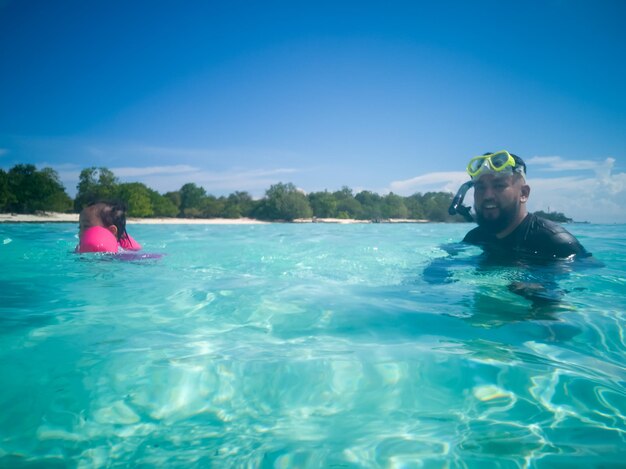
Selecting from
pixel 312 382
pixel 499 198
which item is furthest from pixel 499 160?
pixel 312 382

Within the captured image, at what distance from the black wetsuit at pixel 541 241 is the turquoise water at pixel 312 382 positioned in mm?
1081

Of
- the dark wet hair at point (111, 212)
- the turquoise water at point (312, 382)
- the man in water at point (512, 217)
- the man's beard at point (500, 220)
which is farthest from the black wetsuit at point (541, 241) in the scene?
the dark wet hair at point (111, 212)

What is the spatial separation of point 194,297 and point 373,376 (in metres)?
2.34

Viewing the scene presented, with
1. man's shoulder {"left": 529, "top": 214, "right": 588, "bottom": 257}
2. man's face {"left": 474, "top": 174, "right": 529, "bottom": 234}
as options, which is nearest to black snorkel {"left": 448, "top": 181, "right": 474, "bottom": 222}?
man's face {"left": 474, "top": 174, "right": 529, "bottom": 234}

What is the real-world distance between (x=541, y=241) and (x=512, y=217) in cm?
48

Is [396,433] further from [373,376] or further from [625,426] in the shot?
[625,426]

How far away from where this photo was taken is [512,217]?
4.61 m

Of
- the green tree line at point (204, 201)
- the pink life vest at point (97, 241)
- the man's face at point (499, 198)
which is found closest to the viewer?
the man's face at point (499, 198)

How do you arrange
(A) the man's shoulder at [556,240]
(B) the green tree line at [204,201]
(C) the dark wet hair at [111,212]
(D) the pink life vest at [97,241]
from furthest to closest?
(B) the green tree line at [204,201] < (C) the dark wet hair at [111,212] < (D) the pink life vest at [97,241] < (A) the man's shoulder at [556,240]

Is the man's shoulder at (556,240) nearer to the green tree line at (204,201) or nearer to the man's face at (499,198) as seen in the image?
the man's face at (499,198)

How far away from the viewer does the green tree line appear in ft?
119

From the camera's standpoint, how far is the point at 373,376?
1859 mm

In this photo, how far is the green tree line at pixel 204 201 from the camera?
119ft

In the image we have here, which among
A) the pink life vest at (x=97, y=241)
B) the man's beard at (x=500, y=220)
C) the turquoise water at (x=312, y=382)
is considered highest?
the man's beard at (x=500, y=220)
